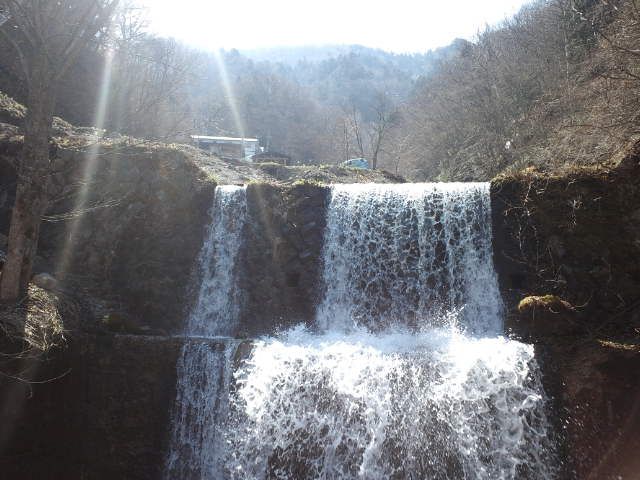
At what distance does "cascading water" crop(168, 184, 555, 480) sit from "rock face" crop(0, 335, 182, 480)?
2.09ft

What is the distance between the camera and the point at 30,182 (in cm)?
791

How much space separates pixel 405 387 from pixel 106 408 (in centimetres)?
537

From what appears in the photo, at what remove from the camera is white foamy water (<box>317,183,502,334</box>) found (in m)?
9.66

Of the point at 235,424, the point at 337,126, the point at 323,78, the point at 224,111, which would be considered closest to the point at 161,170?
the point at 235,424

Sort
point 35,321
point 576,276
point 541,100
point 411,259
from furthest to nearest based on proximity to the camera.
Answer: point 541,100, point 411,259, point 576,276, point 35,321

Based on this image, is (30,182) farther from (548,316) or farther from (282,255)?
(548,316)

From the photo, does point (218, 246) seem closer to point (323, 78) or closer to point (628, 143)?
point (628, 143)

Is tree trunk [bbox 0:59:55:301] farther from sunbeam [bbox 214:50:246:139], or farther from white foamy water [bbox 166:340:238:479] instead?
sunbeam [bbox 214:50:246:139]

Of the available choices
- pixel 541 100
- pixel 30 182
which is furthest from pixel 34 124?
pixel 541 100

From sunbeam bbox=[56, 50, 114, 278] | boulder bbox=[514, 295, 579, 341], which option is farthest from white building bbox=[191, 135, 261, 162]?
boulder bbox=[514, 295, 579, 341]

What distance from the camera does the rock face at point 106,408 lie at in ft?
26.5

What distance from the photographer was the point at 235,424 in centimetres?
764

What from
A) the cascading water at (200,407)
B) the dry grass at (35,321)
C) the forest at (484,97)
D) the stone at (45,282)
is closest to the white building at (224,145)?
the forest at (484,97)

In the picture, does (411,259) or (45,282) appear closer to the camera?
(45,282)
